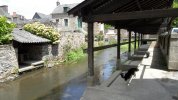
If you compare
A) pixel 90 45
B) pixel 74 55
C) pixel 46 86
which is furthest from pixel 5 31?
pixel 74 55

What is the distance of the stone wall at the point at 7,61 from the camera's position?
1245cm

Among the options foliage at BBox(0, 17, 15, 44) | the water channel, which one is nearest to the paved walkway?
the water channel

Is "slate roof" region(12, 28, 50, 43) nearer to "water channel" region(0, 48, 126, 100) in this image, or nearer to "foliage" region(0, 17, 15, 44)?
"foliage" region(0, 17, 15, 44)

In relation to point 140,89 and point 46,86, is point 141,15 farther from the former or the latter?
point 46,86

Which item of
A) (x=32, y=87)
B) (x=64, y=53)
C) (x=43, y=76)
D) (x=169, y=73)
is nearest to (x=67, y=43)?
(x=64, y=53)

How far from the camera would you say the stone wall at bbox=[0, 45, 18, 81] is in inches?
490

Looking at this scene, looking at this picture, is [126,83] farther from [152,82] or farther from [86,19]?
[86,19]

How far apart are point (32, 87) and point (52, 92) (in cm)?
175

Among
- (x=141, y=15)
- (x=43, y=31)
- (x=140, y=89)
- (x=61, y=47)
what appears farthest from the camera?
(x=61, y=47)

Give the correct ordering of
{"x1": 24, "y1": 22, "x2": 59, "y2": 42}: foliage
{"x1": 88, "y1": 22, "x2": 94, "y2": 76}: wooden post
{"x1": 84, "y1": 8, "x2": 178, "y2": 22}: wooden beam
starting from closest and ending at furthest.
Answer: {"x1": 84, "y1": 8, "x2": 178, "y2": 22}: wooden beam → {"x1": 88, "y1": 22, "x2": 94, "y2": 76}: wooden post → {"x1": 24, "y1": 22, "x2": 59, "y2": 42}: foliage

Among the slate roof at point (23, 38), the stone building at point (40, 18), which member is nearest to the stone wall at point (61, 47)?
the slate roof at point (23, 38)

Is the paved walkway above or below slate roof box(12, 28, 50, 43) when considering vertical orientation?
below

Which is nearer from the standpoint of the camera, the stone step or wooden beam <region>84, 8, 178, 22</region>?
wooden beam <region>84, 8, 178, 22</region>

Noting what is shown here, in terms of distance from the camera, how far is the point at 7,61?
506 inches
